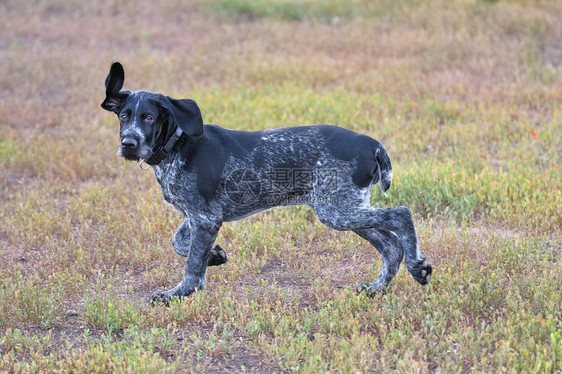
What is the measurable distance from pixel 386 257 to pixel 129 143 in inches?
97.7

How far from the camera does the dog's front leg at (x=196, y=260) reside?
21.9ft

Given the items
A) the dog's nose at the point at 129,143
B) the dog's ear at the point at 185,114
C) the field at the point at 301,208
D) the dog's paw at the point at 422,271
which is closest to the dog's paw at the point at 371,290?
the field at the point at 301,208

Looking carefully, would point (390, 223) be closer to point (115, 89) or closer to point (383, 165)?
point (383, 165)

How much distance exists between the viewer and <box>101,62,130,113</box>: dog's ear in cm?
640

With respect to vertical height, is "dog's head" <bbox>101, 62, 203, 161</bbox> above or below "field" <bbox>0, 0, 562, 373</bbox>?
above

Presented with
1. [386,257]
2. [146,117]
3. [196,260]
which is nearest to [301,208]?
[386,257]

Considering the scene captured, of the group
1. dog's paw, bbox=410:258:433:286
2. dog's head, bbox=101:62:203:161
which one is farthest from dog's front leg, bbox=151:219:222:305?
dog's paw, bbox=410:258:433:286

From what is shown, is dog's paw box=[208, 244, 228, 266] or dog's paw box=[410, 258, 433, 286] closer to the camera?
dog's paw box=[410, 258, 433, 286]

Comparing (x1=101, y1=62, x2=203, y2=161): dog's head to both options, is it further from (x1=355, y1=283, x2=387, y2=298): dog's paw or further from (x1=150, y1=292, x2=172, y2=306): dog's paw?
(x1=355, y1=283, x2=387, y2=298): dog's paw

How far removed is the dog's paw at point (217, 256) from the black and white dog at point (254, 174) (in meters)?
0.34

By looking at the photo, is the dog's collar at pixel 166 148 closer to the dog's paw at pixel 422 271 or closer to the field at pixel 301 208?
the field at pixel 301 208

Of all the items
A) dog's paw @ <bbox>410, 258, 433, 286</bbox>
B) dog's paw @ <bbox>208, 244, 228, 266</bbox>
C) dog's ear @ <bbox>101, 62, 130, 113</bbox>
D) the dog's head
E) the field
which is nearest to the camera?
the field

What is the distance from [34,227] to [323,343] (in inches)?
172

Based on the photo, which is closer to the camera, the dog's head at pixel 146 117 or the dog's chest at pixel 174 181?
the dog's head at pixel 146 117
